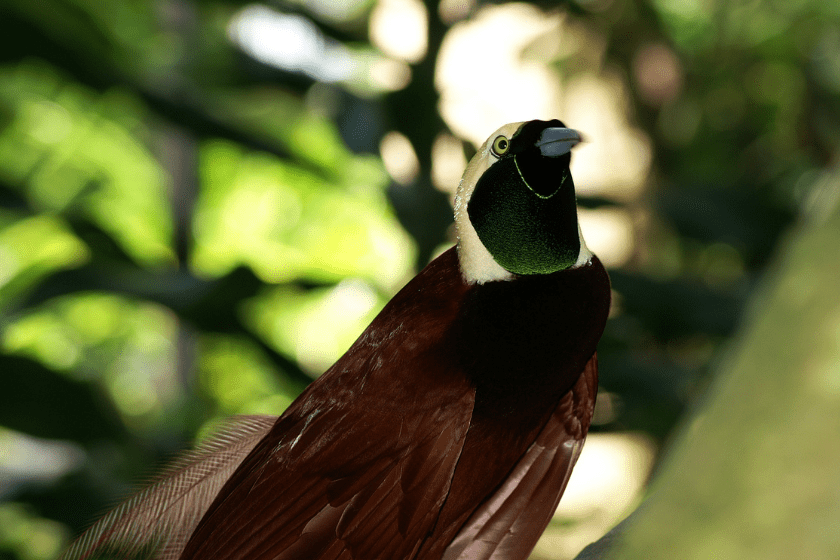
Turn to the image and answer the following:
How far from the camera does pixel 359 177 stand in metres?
1.52

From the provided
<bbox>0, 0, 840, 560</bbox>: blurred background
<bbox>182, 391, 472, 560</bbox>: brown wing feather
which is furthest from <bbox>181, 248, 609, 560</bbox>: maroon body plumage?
<bbox>0, 0, 840, 560</bbox>: blurred background

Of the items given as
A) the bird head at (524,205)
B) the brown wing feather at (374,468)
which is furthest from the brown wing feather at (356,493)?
the bird head at (524,205)

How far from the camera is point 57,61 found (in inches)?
40.4

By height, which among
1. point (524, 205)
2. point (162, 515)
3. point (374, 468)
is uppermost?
point (524, 205)

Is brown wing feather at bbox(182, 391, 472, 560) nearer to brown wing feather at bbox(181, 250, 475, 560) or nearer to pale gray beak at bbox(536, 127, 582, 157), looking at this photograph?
brown wing feather at bbox(181, 250, 475, 560)

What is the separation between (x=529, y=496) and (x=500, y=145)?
29 cm

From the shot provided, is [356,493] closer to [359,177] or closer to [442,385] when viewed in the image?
[442,385]

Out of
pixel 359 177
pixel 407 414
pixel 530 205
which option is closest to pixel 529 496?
pixel 407 414

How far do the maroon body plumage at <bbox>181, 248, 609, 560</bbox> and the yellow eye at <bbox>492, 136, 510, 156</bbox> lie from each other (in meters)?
0.09

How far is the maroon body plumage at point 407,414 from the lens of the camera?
0.46 meters

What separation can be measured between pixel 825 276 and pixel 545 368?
9.8 inches

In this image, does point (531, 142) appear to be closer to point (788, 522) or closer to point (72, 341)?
point (788, 522)

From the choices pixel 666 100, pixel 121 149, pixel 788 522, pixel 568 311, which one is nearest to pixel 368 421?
pixel 568 311

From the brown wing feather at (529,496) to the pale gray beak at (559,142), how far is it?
0.24 metres
